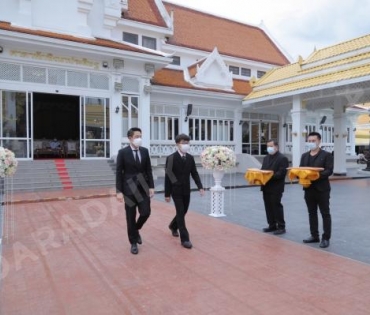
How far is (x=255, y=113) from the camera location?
21.1m

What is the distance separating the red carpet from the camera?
12.0 m

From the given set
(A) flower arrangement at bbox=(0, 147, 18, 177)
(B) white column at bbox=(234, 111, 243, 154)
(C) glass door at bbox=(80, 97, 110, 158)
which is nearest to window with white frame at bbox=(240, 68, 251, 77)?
(B) white column at bbox=(234, 111, 243, 154)

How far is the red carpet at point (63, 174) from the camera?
12.0 metres

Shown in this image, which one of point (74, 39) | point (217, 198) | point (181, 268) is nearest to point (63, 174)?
point (74, 39)

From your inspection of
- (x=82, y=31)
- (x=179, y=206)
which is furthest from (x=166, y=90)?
(x=179, y=206)

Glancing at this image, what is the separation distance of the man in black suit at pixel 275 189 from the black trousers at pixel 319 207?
2.40 feet

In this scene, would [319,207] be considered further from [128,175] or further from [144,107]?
[144,107]

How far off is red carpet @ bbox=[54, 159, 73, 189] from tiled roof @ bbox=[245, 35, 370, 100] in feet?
34.3

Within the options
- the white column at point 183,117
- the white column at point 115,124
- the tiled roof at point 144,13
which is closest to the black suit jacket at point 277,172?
the white column at point 115,124

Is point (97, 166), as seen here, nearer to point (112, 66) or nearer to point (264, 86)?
point (112, 66)

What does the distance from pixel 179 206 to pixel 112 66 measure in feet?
34.5

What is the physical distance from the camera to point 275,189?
628cm

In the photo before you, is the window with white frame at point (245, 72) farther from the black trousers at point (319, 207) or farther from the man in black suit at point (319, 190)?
the black trousers at point (319, 207)

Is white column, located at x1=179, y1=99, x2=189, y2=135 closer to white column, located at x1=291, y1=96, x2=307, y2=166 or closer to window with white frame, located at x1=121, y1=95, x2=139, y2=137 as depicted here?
window with white frame, located at x1=121, y1=95, x2=139, y2=137
